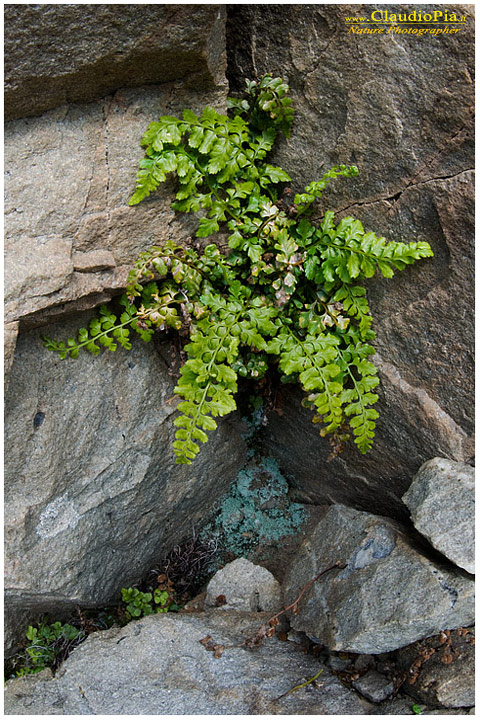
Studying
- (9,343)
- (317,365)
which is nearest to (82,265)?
(9,343)

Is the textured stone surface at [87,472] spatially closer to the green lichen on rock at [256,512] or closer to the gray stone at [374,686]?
the green lichen on rock at [256,512]

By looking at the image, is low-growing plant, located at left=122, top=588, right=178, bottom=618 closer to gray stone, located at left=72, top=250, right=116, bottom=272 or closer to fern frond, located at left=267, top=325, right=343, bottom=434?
fern frond, located at left=267, top=325, right=343, bottom=434

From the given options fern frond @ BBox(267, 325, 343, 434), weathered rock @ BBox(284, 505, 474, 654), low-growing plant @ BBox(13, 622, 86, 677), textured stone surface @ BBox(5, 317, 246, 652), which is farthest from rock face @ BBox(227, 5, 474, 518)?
low-growing plant @ BBox(13, 622, 86, 677)

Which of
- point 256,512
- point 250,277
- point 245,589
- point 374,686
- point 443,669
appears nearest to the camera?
point 443,669

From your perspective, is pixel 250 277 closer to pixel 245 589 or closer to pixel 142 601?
pixel 245 589

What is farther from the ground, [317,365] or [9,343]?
[9,343]

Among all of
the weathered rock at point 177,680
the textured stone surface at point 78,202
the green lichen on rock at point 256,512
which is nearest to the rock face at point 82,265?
the textured stone surface at point 78,202

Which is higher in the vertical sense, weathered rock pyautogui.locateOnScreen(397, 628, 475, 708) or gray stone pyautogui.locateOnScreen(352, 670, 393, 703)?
weathered rock pyautogui.locateOnScreen(397, 628, 475, 708)
